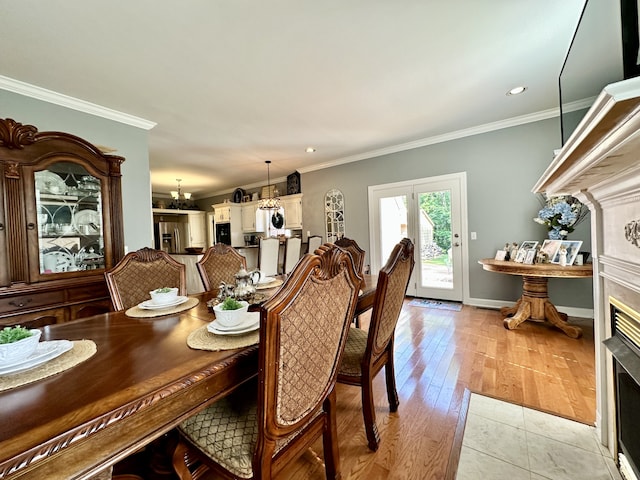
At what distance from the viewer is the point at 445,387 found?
6.19ft

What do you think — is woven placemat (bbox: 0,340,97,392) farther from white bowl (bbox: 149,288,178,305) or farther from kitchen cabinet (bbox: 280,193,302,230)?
kitchen cabinet (bbox: 280,193,302,230)

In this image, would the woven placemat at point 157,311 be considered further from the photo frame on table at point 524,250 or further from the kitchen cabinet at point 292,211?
the kitchen cabinet at point 292,211

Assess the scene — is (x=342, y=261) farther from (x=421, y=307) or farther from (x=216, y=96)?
(x=421, y=307)

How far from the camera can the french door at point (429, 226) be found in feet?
12.7

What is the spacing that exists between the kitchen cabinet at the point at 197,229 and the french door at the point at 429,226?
559 cm

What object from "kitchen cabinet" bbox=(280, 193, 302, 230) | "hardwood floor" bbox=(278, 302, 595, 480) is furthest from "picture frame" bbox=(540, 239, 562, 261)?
"kitchen cabinet" bbox=(280, 193, 302, 230)

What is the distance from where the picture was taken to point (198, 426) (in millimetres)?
945

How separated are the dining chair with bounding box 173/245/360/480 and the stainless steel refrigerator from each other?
747 centimetres

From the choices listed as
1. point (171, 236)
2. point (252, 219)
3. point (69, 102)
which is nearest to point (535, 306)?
point (69, 102)

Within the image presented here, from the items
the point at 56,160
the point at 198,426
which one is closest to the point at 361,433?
the point at 198,426

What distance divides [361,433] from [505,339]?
1969mm

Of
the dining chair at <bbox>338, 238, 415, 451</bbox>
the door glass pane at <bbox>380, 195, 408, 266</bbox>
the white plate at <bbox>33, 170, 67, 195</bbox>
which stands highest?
the white plate at <bbox>33, 170, 67, 195</bbox>

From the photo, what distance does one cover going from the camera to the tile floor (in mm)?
1198

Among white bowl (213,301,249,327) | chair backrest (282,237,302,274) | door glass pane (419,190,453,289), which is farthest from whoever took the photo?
chair backrest (282,237,302,274)
